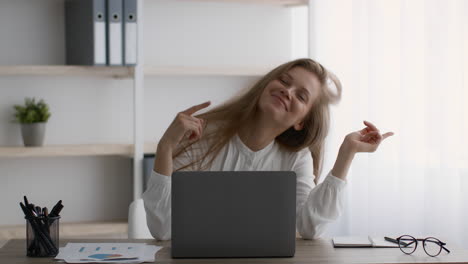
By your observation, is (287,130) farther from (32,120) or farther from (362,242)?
(32,120)

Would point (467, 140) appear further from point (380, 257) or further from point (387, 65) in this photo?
point (380, 257)

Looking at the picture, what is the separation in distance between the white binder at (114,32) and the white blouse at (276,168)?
918 mm

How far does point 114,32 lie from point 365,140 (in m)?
1.39

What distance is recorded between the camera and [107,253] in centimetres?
180

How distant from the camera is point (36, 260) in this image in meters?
1.75

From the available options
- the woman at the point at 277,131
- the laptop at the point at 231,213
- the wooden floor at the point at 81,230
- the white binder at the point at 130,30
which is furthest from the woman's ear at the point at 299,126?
the wooden floor at the point at 81,230

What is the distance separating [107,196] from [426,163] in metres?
1.50

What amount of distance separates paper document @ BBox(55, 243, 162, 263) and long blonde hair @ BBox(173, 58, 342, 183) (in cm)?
54

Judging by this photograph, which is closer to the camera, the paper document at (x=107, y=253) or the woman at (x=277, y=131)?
the paper document at (x=107, y=253)

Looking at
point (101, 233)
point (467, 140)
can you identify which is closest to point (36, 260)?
point (101, 233)

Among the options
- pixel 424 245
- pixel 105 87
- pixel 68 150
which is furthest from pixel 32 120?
pixel 424 245

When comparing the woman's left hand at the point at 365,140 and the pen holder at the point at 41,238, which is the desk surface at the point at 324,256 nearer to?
the pen holder at the point at 41,238

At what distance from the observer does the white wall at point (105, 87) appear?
11.2ft

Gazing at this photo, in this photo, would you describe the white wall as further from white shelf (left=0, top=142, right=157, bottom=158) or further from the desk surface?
the desk surface
